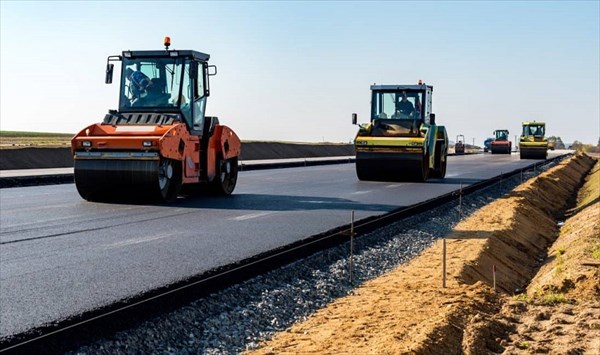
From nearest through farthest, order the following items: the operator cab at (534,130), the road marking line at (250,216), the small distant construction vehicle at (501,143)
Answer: the road marking line at (250,216)
the operator cab at (534,130)
the small distant construction vehicle at (501,143)

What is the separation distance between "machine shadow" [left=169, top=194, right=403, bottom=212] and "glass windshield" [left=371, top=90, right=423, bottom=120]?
676 centimetres

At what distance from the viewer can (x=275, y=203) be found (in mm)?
14531

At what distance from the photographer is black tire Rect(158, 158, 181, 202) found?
44.7ft

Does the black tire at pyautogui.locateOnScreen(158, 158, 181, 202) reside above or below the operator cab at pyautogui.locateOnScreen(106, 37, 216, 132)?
below

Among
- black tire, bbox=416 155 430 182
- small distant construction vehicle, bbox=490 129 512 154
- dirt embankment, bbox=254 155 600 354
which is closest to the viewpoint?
dirt embankment, bbox=254 155 600 354

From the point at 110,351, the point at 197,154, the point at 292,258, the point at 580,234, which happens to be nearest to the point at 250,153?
the point at 197,154

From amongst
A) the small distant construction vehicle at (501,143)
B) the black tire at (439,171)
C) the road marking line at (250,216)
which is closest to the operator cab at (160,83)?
the road marking line at (250,216)

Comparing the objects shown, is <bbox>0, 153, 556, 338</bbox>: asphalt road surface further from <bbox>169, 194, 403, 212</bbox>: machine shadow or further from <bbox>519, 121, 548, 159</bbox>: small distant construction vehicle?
<bbox>519, 121, 548, 159</bbox>: small distant construction vehicle

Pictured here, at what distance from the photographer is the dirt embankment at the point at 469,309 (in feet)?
19.7

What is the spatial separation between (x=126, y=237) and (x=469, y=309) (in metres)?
4.86

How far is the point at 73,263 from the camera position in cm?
784

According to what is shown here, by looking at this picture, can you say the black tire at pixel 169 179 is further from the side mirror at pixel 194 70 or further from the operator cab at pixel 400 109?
the operator cab at pixel 400 109

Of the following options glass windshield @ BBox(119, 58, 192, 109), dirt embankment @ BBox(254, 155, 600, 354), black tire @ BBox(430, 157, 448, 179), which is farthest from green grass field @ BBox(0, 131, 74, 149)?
dirt embankment @ BBox(254, 155, 600, 354)

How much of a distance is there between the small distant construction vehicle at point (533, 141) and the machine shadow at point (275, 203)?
1543 inches
